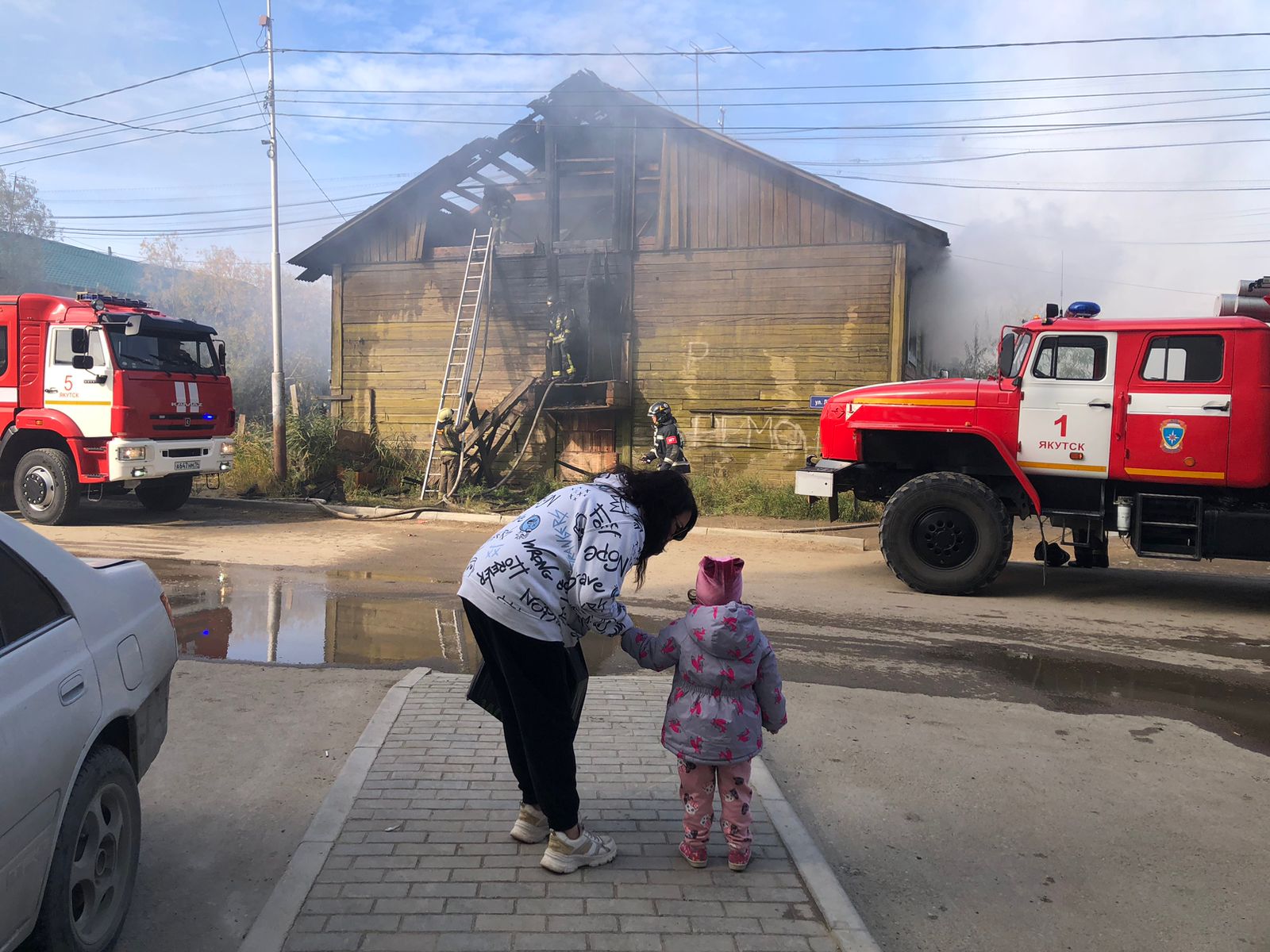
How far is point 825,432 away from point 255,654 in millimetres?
5687

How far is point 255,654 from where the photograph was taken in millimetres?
6309

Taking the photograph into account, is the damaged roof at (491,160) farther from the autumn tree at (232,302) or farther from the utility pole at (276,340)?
the autumn tree at (232,302)

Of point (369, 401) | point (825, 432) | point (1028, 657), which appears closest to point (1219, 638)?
point (1028, 657)

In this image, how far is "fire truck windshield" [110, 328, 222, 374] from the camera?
11.7 metres

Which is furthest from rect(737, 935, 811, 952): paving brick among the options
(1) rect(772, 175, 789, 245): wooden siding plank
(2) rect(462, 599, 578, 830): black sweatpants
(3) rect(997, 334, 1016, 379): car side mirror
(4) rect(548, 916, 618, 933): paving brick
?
(1) rect(772, 175, 789, 245): wooden siding plank

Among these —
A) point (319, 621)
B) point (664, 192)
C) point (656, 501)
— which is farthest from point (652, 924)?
point (664, 192)

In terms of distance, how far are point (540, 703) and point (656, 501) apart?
0.78 meters

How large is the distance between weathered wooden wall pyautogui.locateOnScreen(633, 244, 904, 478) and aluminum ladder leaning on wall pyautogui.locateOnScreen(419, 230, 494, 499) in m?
2.68

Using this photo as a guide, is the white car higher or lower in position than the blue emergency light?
lower

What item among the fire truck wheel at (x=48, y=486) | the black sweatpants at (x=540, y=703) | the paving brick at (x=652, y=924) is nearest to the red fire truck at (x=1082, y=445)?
the black sweatpants at (x=540, y=703)

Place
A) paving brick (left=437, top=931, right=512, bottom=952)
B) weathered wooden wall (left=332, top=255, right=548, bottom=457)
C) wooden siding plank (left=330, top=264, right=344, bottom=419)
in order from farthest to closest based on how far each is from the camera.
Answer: wooden siding plank (left=330, top=264, right=344, bottom=419), weathered wooden wall (left=332, top=255, right=548, bottom=457), paving brick (left=437, top=931, right=512, bottom=952)

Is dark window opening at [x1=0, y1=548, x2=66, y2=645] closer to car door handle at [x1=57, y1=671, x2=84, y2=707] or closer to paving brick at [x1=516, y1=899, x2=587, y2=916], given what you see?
car door handle at [x1=57, y1=671, x2=84, y2=707]

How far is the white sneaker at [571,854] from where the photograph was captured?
321cm

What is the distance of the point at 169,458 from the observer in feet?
39.4
